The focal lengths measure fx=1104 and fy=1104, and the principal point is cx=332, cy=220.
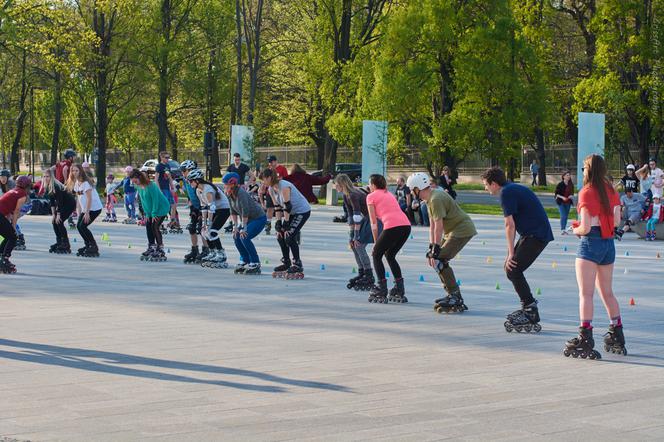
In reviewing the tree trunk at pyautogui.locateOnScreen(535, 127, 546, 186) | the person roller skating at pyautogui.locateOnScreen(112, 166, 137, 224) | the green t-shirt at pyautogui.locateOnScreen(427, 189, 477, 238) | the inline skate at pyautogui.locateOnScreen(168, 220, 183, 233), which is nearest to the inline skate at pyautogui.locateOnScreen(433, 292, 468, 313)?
the green t-shirt at pyautogui.locateOnScreen(427, 189, 477, 238)

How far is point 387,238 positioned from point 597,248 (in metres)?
4.14

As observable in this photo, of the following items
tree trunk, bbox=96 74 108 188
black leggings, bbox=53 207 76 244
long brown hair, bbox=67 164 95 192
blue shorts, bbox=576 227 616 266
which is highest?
tree trunk, bbox=96 74 108 188

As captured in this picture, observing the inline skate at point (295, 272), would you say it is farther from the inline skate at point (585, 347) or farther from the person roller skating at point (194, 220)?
the inline skate at point (585, 347)

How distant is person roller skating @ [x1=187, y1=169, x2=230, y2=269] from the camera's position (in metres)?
17.4

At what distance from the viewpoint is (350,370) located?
8555 mm

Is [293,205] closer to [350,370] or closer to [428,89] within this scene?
[350,370]

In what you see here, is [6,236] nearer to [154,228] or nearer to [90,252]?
[154,228]

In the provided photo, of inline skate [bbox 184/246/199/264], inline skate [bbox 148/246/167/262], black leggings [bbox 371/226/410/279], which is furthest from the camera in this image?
inline skate [bbox 148/246/167/262]

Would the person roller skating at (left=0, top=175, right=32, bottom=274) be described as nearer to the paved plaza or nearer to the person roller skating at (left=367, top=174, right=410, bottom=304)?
the paved plaza

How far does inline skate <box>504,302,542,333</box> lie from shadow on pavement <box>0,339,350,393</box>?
10.5ft

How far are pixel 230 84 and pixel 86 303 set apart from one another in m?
56.4

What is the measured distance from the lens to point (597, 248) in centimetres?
914

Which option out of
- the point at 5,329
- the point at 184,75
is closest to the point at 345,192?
the point at 5,329

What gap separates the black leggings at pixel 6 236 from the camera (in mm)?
16562
